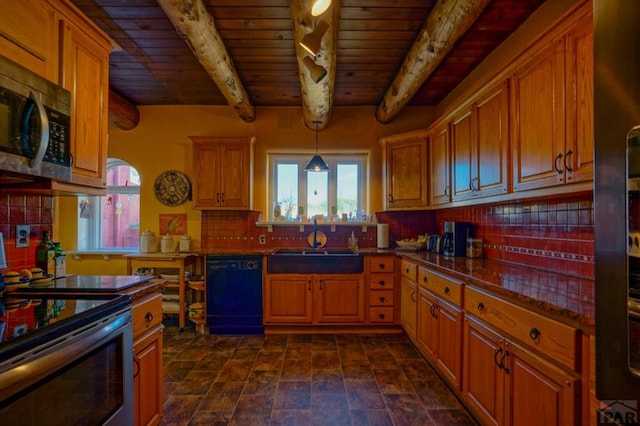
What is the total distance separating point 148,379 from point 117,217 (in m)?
3.33

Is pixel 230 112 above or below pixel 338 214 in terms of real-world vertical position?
above

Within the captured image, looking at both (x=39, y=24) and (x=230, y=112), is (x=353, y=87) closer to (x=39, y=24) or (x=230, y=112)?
(x=230, y=112)

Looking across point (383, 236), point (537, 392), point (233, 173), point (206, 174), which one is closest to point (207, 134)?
point (206, 174)

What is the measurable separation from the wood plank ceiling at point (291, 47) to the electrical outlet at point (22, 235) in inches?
58.8

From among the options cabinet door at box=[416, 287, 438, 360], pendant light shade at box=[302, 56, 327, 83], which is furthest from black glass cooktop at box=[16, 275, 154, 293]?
cabinet door at box=[416, 287, 438, 360]

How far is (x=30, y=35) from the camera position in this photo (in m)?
1.38

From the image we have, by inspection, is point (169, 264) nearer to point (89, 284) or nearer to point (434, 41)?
point (89, 284)

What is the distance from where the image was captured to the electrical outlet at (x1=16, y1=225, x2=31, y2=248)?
62.8 inches

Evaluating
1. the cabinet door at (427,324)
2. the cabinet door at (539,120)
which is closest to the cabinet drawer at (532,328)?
the cabinet door at (427,324)

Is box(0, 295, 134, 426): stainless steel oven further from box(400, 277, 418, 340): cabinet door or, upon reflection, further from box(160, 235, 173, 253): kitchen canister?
box(160, 235, 173, 253): kitchen canister

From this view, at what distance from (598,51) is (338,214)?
328 centimetres

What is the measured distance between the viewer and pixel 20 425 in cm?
88

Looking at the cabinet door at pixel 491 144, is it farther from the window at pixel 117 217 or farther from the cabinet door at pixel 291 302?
the window at pixel 117 217

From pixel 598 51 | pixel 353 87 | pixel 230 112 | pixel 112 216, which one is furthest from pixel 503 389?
pixel 112 216
